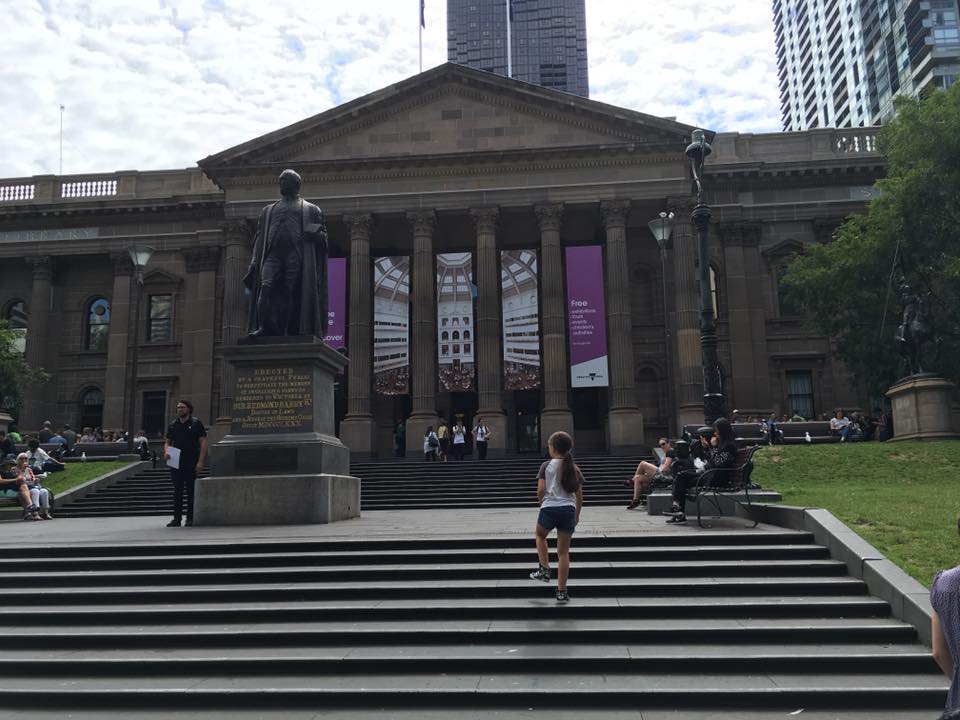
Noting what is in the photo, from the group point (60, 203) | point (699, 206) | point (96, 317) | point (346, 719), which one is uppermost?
point (60, 203)

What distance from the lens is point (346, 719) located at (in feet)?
18.4

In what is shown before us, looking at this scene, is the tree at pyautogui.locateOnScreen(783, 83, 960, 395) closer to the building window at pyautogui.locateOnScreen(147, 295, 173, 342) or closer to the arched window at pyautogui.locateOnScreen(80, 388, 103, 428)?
the building window at pyautogui.locateOnScreen(147, 295, 173, 342)

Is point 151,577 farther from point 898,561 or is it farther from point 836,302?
point 836,302

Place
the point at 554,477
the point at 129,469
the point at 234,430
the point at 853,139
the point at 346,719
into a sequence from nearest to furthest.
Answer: the point at 346,719 → the point at 554,477 → the point at 234,430 → the point at 129,469 → the point at 853,139

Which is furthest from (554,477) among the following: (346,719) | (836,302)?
(836,302)

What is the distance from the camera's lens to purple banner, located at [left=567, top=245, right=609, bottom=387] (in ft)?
105

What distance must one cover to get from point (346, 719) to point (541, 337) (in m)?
28.3

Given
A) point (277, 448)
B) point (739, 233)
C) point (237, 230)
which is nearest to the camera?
point (277, 448)

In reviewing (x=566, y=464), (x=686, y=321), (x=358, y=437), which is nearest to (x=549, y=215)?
(x=686, y=321)

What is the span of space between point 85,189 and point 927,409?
126ft

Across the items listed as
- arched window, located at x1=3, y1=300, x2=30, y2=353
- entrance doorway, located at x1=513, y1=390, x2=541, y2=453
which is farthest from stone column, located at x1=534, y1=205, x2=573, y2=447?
arched window, located at x1=3, y1=300, x2=30, y2=353

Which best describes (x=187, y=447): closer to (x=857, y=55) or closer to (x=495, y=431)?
(x=495, y=431)

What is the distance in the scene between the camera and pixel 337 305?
33875 millimetres

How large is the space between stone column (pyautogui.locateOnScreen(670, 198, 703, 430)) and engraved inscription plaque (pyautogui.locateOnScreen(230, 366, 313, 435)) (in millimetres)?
21599
